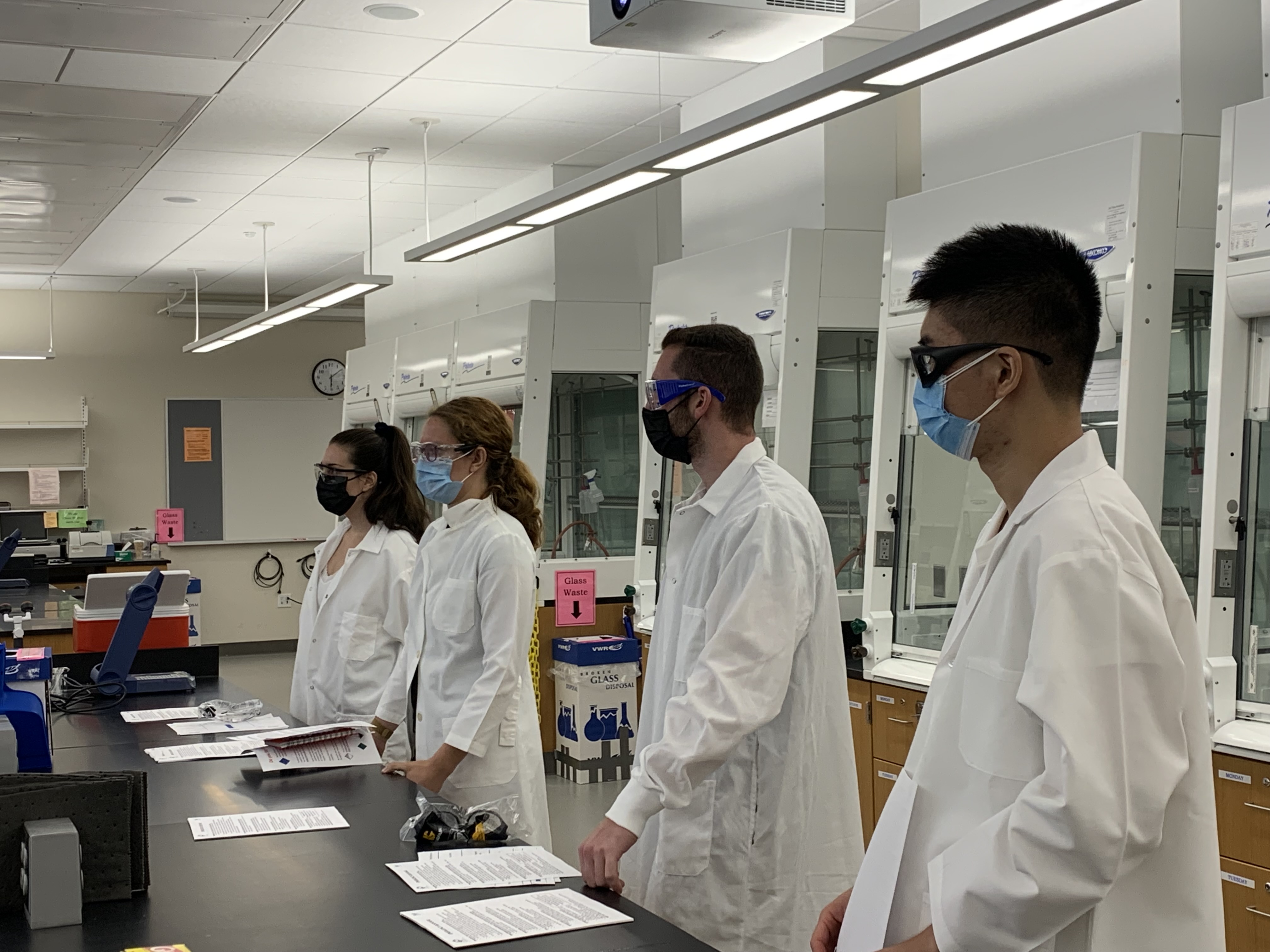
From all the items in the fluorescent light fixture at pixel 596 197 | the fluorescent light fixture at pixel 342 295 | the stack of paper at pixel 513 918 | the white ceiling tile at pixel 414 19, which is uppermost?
the white ceiling tile at pixel 414 19

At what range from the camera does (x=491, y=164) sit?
21.7ft

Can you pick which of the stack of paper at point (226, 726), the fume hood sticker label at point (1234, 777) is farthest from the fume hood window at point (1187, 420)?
the stack of paper at point (226, 726)

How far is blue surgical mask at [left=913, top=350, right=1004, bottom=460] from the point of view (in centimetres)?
149

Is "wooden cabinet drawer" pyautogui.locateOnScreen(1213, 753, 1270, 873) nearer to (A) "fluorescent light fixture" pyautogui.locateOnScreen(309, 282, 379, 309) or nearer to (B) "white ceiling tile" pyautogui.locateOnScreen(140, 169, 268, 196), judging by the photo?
(A) "fluorescent light fixture" pyautogui.locateOnScreen(309, 282, 379, 309)

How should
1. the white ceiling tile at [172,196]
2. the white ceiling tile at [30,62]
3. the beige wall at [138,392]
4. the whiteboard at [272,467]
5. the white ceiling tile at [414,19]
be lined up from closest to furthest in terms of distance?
the white ceiling tile at [414,19]
the white ceiling tile at [30,62]
the white ceiling tile at [172,196]
the beige wall at [138,392]
the whiteboard at [272,467]

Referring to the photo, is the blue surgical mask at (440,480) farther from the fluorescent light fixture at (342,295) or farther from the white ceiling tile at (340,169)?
the white ceiling tile at (340,169)

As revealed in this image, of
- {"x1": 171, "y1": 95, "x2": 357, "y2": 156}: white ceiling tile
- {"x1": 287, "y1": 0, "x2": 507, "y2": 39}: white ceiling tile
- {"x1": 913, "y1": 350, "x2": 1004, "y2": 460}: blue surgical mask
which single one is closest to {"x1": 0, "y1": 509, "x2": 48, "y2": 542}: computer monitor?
{"x1": 171, "y1": 95, "x2": 357, "y2": 156}: white ceiling tile

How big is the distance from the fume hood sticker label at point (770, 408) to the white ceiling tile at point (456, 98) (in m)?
1.69

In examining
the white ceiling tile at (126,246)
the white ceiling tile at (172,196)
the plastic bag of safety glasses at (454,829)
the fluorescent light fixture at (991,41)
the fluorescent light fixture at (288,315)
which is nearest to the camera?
the plastic bag of safety glasses at (454,829)

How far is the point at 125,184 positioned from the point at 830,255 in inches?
154

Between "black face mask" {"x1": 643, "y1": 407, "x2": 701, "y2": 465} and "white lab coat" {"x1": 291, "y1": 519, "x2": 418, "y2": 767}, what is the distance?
126 cm

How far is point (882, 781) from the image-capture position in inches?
166

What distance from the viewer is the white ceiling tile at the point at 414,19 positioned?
168 inches

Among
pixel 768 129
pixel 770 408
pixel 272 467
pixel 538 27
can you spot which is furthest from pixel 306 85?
pixel 272 467
